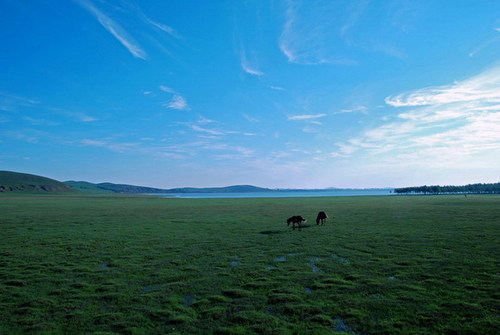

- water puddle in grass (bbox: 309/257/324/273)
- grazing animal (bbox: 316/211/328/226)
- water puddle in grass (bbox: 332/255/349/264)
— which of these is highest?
grazing animal (bbox: 316/211/328/226)

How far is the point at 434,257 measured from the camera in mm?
14547

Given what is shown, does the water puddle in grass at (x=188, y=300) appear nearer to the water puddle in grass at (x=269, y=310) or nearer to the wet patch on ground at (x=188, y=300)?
the wet patch on ground at (x=188, y=300)

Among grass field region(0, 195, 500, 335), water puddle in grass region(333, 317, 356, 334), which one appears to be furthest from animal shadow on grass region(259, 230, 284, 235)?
water puddle in grass region(333, 317, 356, 334)

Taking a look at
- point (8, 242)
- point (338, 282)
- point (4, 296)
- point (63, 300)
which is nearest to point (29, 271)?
point (4, 296)

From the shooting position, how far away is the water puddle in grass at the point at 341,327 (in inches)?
288

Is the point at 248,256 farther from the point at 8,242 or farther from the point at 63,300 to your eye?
the point at 8,242

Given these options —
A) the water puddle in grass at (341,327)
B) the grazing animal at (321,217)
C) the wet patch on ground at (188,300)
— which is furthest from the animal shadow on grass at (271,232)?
the water puddle in grass at (341,327)

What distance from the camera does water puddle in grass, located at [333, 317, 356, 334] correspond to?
24.0 feet

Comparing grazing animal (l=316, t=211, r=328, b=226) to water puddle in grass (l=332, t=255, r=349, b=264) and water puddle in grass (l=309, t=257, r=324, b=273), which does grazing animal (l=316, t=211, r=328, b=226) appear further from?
water puddle in grass (l=309, t=257, r=324, b=273)

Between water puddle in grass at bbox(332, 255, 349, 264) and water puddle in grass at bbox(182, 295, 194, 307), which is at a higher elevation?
water puddle in grass at bbox(332, 255, 349, 264)

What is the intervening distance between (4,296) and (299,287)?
10703mm

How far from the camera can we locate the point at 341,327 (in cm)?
752

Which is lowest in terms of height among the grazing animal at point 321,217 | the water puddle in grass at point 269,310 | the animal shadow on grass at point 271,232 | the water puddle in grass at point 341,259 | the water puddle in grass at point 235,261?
the water puddle in grass at point 269,310

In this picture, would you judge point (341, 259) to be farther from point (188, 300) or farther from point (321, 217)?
point (321, 217)
